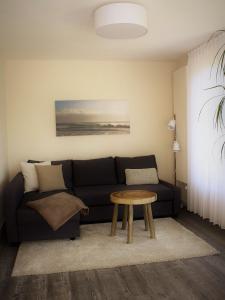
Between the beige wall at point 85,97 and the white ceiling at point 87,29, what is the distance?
0.30m

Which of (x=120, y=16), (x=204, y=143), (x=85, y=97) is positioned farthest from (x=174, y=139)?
(x=120, y=16)

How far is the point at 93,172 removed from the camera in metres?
4.92

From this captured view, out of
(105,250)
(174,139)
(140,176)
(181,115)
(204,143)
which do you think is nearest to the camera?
(105,250)

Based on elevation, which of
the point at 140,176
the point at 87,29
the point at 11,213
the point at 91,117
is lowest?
the point at 11,213

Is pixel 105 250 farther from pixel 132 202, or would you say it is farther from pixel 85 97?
pixel 85 97

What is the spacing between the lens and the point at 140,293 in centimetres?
249

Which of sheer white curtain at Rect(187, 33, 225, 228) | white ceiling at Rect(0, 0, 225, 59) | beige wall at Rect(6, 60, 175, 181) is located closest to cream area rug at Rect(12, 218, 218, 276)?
sheer white curtain at Rect(187, 33, 225, 228)

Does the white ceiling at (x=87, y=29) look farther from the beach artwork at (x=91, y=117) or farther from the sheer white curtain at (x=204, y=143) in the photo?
the beach artwork at (x=91, y=117)

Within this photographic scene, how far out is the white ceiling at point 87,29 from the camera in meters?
3.00

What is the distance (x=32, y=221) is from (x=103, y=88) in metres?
2.67

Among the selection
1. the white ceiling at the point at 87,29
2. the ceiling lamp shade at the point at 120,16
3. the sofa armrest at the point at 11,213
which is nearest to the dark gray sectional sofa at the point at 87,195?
the sofa armrest at the point at 11,213

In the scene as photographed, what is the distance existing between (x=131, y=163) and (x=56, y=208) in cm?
176

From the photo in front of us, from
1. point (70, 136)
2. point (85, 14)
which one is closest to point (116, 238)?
point (70, 136)

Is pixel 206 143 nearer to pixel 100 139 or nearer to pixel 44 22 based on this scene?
pixel 100 139
